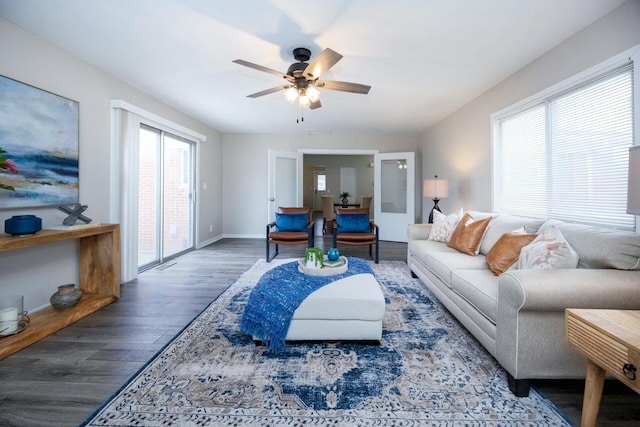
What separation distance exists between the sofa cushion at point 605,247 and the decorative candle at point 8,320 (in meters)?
3.95

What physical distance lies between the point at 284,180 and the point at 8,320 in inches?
185

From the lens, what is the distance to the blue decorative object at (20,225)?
2043 mm

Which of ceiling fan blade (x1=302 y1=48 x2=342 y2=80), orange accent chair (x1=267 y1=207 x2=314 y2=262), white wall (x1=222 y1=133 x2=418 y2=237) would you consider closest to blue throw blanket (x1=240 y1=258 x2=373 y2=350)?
ceiling fan blade (x1=302 y1=48 x2=342 y2=80)

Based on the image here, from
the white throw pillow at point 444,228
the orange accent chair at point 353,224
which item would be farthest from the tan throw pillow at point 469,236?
the orange accent chair at point 353,224

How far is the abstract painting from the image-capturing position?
2.19m

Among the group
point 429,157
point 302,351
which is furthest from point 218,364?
point 429,157

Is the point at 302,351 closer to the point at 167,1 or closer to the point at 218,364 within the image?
the point at 218,364

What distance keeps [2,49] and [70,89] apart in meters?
0.55

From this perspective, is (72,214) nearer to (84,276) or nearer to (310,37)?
(84,276)

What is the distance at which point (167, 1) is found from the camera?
1.97m

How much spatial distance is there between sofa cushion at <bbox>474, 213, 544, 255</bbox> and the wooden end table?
1332 millimetres

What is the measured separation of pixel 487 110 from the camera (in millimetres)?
3695

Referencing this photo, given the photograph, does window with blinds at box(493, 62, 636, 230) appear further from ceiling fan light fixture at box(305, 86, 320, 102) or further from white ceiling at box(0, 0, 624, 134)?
ceiling fan light fixture at box(305, 86, 320, 102)

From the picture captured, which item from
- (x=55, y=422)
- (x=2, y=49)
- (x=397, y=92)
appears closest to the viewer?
(x=55, y=422)
